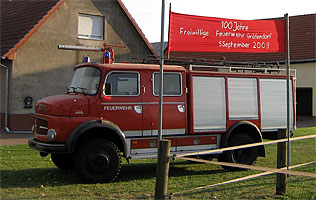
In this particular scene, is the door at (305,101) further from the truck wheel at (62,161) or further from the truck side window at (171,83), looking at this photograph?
the truck wheel at (62,161)

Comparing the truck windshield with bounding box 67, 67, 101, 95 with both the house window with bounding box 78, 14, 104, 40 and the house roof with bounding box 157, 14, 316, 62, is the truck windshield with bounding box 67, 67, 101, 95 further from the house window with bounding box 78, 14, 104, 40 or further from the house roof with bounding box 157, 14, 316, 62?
the house roof with bounding box 157, 14, 316, 62

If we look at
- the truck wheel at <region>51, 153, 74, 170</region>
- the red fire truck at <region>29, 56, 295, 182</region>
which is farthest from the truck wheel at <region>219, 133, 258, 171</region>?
the truck wheel at <region>51, 153, 74, 170</region>

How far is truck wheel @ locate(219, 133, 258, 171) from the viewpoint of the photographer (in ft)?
31.4

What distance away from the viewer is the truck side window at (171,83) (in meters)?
8.81

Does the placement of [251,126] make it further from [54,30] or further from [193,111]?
[54,30]

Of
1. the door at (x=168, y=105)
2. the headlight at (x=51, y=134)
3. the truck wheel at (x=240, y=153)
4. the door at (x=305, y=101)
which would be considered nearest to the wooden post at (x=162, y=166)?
the door at (x=168, y=105)

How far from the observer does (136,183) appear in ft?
26.3

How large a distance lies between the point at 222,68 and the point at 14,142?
8.33m

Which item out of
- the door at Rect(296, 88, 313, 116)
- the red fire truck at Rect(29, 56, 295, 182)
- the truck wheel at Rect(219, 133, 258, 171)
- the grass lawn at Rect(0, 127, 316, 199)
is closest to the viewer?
the grass lawn at Rect(0, 127, 316, 199)

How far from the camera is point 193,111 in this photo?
904 cm

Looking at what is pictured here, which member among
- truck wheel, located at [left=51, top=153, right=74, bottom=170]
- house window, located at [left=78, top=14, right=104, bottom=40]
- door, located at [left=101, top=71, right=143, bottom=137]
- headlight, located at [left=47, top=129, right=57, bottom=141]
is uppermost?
house window, located at [left=78, top=14, right=104, bottom=40]

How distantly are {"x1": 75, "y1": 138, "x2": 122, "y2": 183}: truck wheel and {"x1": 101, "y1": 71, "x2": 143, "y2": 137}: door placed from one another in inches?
21.0

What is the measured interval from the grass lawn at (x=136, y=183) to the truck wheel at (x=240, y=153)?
0.36 meters

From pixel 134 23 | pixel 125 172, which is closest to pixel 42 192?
pixel 125 172
